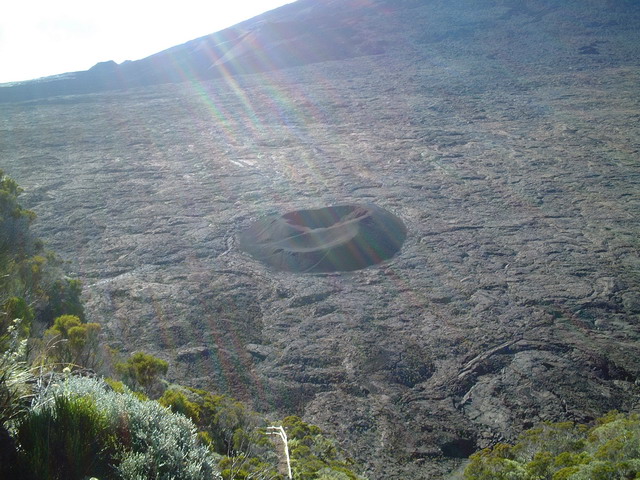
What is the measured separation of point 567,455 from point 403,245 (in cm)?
604

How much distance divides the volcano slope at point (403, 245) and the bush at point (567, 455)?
459mm

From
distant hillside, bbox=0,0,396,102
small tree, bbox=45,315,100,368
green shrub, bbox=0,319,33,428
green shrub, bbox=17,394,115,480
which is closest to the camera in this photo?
green shrub, bbox=17,394,115,480

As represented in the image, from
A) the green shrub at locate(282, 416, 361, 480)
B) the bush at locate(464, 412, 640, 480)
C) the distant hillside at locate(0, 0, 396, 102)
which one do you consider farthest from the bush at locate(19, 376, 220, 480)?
the distant hillside at locate(0, 0, 396, 102)

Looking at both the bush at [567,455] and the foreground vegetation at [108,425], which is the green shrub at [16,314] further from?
the bush at [567,455]

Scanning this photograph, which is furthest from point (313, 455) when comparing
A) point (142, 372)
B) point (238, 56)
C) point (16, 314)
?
point (238, 56)

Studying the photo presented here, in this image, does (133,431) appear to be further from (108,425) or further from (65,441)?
(65,441)

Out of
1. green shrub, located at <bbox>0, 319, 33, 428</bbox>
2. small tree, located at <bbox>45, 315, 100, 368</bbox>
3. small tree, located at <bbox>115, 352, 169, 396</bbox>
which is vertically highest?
green shrub, located at <bbox>0, 319, 33, 428</bbox>

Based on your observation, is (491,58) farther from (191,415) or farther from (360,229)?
(191,415)

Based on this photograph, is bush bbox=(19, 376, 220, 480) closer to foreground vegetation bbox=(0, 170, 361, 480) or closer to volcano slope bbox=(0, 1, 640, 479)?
foreground vegetation bbox=(0, 170, 361, 480)

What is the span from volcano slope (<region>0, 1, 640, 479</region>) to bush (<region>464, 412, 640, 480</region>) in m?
0.46

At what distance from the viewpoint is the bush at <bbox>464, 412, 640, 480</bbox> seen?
319 cm

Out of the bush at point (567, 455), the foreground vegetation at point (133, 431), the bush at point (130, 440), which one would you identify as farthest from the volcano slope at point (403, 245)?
the bush at point (130, 440)

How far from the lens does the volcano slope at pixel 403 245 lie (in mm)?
5777

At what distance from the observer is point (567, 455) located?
3744 millimetres
